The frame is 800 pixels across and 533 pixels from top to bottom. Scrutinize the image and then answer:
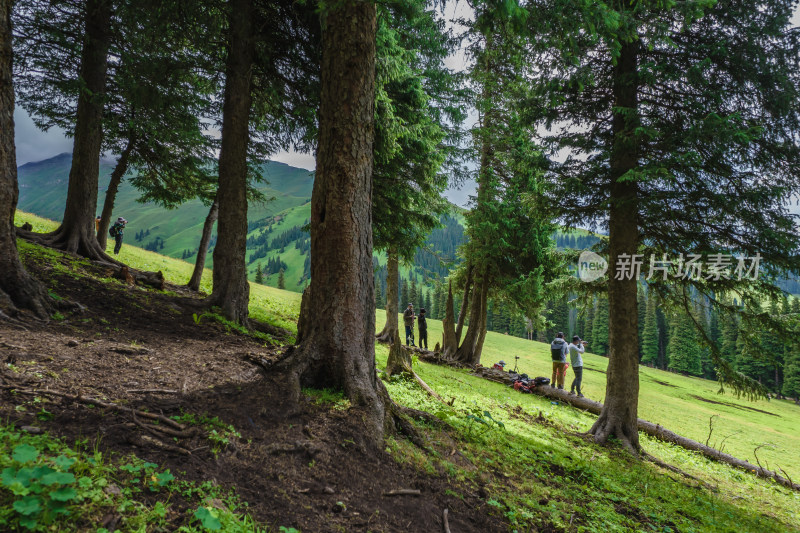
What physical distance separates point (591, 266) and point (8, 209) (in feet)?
39.2

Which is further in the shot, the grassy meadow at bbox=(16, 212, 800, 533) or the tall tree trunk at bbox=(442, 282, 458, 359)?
the tall tree trunk at bbox=(442, 282, 458, 359)

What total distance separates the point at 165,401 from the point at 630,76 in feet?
34.2

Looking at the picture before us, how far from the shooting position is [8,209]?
486cm

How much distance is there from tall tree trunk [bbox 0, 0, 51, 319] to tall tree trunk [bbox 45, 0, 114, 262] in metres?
5.66

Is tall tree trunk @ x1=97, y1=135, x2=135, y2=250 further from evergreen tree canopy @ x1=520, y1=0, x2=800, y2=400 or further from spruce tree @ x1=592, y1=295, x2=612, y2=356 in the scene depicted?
spruce tree @ x1=592, y1=295, x2=612, y2=356

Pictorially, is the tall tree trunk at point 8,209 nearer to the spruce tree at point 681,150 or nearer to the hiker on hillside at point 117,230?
the spruce tree at point 681,150

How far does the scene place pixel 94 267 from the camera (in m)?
9.05

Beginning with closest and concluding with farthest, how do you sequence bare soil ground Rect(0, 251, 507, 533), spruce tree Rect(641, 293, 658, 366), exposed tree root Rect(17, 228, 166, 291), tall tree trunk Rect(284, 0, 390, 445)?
1. bare soil ground Rect(0, 251, 507, 533)
2. tall tree trunk Rect(284, 0, 390, 445)
3. exposed tree root Rect(17, 228, 166, 291)
4. spruce tree Rect(641, 293, 658, 366)

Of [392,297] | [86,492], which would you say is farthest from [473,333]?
[86,492]

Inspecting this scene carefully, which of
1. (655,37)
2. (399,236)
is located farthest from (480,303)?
(655,37)

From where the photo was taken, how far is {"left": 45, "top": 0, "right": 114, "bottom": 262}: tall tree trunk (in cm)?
981

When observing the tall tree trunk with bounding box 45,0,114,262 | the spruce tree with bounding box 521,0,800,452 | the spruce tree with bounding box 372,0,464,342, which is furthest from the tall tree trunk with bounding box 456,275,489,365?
the tall tree trunk with bounding box 45,0,114,262

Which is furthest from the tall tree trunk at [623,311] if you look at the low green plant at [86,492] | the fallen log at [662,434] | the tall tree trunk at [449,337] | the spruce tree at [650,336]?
the spruce tree at [650,336]

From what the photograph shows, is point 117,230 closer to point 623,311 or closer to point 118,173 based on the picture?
point 118,173
